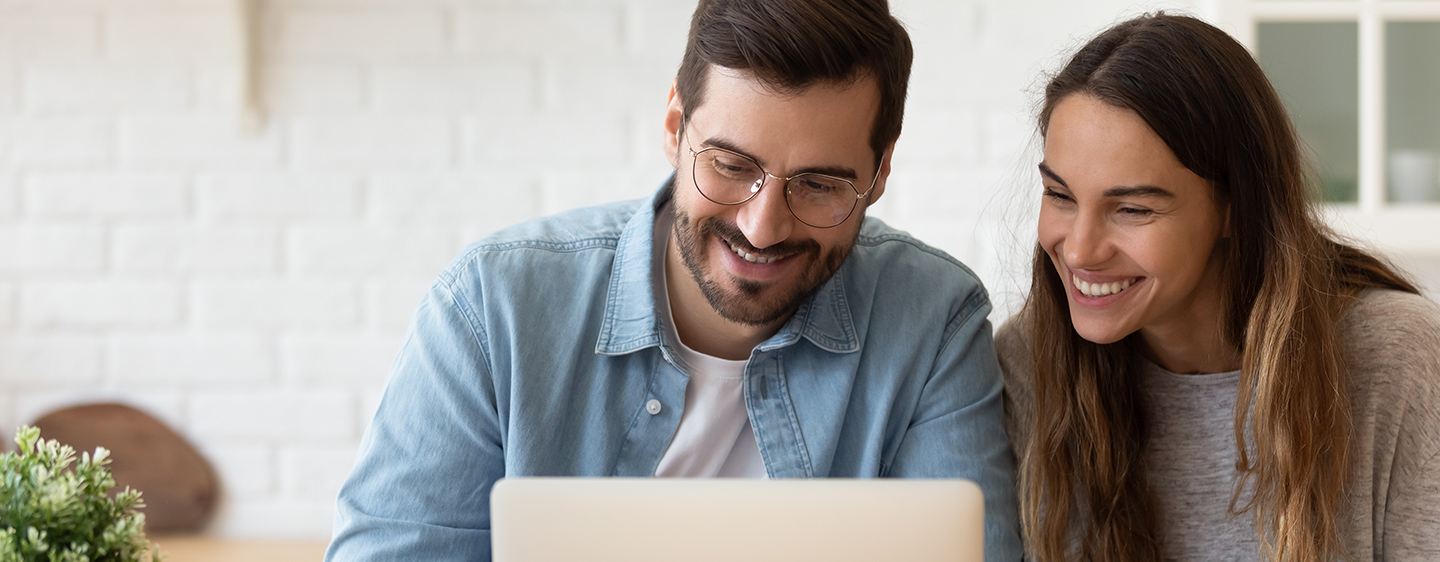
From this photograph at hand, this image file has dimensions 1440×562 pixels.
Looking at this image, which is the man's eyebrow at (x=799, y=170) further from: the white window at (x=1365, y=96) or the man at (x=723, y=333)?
the white window at (x=1365, y=96)

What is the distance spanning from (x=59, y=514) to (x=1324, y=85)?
1883 millimetres

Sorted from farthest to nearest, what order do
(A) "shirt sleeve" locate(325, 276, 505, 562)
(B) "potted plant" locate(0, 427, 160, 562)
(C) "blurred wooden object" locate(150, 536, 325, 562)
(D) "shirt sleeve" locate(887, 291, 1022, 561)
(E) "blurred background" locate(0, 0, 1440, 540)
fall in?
(E) "blurred background" locate(0, 0, 1440, 540), (C) "blurred wooden object" locate(150, 536, 325, 562), (D) "shirt sleeve" locate(887, 291, 1022, 561), (A) "shirt sleeve" locate(325, 276, 505, 562), (B) "potted plant" locate(0, 427, 160, 562)

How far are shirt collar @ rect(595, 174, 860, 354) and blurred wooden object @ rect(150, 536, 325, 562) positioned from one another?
79 centimetres

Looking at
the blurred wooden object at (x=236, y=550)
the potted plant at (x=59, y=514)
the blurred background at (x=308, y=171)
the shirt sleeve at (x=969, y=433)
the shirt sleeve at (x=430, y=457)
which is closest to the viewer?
the potted plant at (x=59, y=514)

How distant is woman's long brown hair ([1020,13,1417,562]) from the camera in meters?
1.15

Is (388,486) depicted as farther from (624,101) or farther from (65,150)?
(65,150)

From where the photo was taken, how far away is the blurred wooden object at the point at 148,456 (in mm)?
1826

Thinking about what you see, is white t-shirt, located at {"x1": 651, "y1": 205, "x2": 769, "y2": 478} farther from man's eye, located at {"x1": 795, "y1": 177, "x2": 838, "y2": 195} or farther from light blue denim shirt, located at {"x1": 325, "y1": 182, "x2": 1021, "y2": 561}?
man's eye, located at {"x1": 795, "y1": 177, "x2": 838, "y2": 195}

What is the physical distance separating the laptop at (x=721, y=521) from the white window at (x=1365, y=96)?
1342 millimetres

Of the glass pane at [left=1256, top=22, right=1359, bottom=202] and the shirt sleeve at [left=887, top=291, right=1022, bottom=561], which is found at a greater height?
the glass pane at [left=1256, top=22, right=1359, bottom=202]

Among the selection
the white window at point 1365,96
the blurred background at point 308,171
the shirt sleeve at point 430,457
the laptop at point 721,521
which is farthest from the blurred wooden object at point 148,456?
the white window at point 1365,96

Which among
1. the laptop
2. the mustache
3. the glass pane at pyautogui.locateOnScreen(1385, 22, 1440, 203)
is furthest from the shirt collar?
the glass pane at pyautogui.locateOnScreen(1385, 22, 1440, 203)

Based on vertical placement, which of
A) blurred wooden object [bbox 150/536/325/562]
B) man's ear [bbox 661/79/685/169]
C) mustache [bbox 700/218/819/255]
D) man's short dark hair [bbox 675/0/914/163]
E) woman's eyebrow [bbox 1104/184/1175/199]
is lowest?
blurred wooden object [bbox 150/536/325/562]

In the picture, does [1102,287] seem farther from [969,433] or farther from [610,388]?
[610,388]
